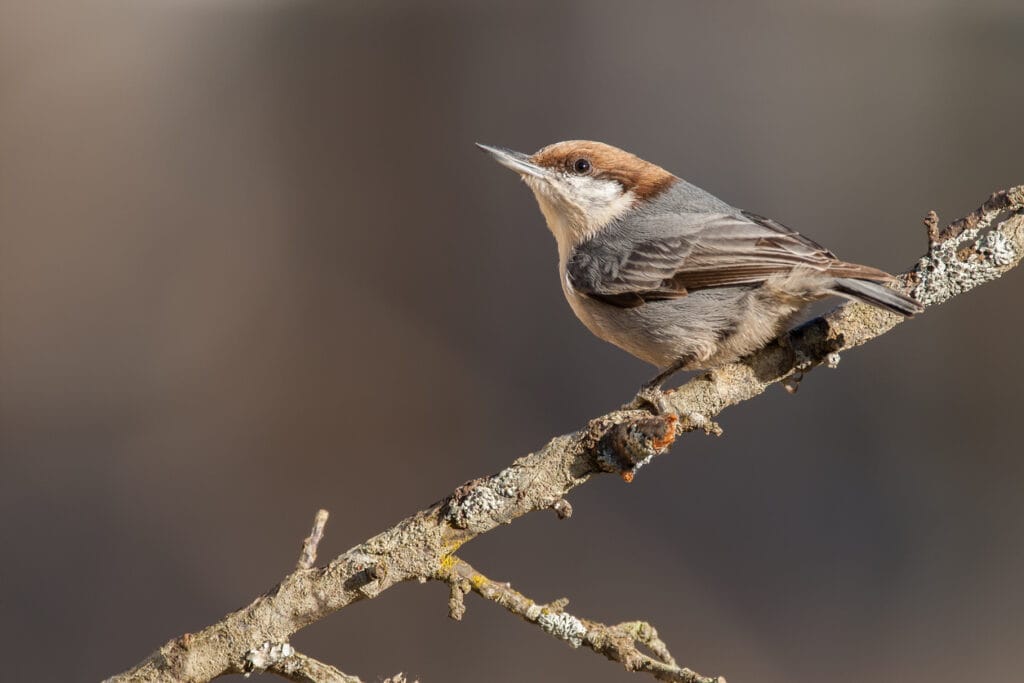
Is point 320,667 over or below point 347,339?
below

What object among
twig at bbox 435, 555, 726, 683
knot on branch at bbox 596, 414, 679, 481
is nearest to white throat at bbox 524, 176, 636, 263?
knot on branch at bbox 596, 414, 679, 481

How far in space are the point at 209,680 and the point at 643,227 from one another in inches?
70.7

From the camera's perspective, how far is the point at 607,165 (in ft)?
10.2

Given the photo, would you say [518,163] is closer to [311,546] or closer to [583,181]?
[583,181]

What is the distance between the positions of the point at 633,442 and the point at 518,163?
1.64 m

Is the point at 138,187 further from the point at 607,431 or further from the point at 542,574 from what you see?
the point at 607,431

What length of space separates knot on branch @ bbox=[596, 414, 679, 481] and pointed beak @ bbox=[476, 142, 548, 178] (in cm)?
153

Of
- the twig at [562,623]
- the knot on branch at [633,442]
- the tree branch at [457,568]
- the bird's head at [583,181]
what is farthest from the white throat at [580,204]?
the twig at [562,623]

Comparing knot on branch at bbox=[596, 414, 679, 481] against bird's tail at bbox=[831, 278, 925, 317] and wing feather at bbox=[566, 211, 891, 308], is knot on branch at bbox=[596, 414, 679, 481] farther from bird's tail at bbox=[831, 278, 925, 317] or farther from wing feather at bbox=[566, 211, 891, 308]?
wing feather at bbox=[566, 211, 891, 308]

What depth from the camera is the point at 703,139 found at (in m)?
5.25

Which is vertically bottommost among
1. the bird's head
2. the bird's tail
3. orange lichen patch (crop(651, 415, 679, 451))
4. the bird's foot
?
orange lichen patch (crop(651, 415, 679, 451))

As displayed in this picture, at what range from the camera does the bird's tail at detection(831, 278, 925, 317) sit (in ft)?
6.54

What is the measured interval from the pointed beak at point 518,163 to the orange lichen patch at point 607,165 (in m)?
0.03

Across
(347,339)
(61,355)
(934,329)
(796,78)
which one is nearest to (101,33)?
(61,355)
